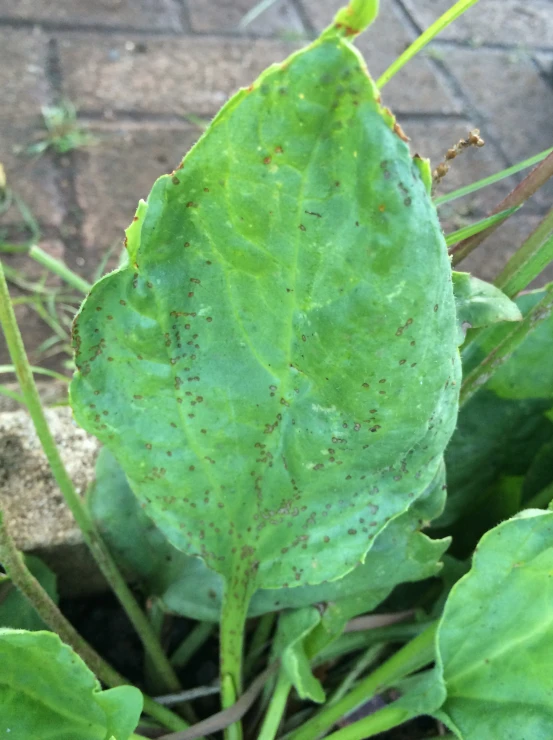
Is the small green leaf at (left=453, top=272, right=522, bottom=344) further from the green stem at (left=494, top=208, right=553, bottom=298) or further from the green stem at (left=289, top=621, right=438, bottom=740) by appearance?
the green stem at (left=289, top=621, right=438, bottom=740)

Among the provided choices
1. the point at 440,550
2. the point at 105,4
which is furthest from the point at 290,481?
the point at 105,4

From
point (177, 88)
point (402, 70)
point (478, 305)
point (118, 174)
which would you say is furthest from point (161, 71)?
point (478, 305)

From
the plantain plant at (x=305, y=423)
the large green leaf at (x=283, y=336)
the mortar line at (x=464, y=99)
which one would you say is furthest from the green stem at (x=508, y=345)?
the mortar line at (x=464, y=99)

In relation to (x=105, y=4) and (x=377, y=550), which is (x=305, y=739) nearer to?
(x=377, y=550)

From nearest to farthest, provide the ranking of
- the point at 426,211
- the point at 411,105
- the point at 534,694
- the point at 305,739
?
the point at 426,211 → the point at 534,694 → the point at 305,739 → the point at 411,105

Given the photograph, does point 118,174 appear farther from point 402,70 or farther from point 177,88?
point 402,70
